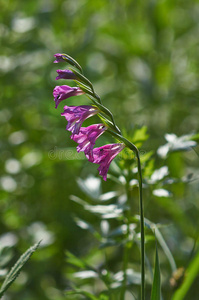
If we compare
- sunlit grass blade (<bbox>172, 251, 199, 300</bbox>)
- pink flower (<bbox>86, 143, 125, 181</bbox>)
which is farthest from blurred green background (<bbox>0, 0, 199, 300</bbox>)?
pink flower (<bbox>86, 143, 125, 181</bbox>)

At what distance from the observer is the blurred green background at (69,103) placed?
181 centimetres

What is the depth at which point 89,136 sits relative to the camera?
2.54 feet

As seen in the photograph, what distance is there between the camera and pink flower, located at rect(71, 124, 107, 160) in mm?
771

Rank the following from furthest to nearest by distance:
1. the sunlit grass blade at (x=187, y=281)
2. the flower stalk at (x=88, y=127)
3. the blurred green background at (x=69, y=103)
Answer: the blurred green background at (x=69, y=103) < the sunlit grass blade at (x=187, y=281) < the flower stalk at (x=88, y=127)

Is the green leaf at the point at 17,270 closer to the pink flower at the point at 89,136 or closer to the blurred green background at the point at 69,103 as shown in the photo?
the pink flower at the point at 89,136

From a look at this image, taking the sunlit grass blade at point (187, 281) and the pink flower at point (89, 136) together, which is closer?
the pink flower at point (89, 136)

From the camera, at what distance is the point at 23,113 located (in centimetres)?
229

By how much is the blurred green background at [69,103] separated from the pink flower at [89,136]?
70cm

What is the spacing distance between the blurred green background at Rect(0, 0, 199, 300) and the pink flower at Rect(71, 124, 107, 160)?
0.70 meters

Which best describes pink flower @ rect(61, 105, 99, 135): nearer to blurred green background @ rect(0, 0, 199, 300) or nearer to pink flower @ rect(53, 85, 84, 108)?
pink flower @ rect(53, 85, 84, 108)

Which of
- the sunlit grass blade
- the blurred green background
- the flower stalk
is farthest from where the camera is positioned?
the blurred green background

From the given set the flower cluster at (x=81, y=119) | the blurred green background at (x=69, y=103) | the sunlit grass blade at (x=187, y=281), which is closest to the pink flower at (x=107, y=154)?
the flower cluster at (x=81, y=119)

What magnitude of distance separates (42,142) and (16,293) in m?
0.77

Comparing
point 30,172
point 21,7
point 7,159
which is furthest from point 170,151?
point 21,7
